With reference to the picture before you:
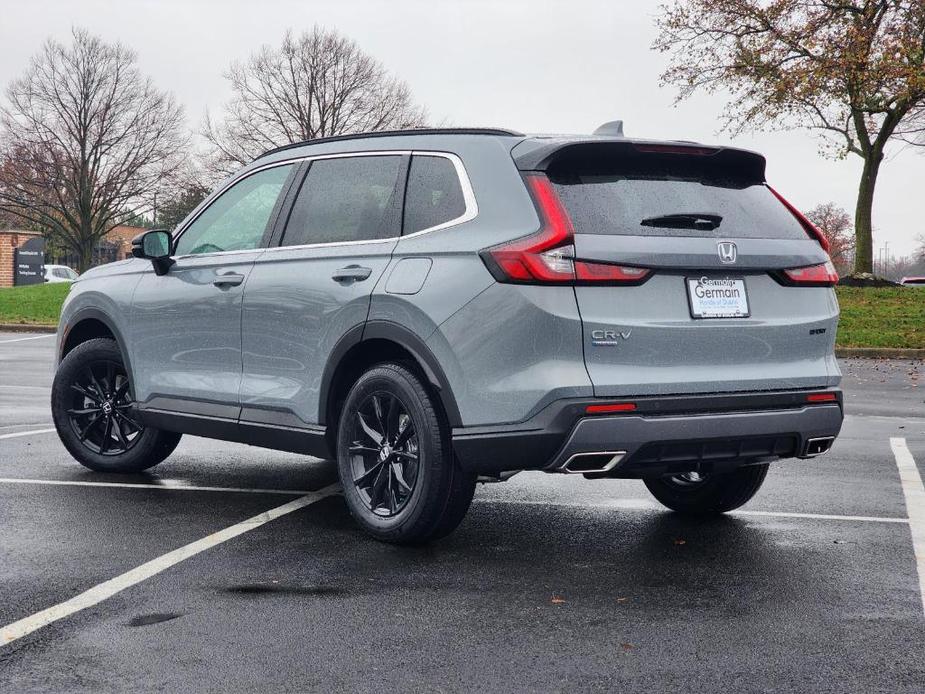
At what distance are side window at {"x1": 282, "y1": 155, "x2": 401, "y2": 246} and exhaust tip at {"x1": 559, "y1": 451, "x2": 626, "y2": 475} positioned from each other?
145 cm

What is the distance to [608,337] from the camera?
16.3 ft

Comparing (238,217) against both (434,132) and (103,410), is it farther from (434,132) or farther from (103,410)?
(103,410)

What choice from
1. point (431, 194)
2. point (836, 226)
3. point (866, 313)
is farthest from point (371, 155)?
point (836, 226)

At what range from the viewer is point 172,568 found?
5219mm

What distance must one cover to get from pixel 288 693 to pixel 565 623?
1.18m

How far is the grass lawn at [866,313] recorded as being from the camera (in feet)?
72.6

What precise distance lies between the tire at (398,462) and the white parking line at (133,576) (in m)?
0.66

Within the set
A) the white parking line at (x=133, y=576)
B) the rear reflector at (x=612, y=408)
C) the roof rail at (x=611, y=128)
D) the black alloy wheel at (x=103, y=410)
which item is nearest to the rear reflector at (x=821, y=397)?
the rear reflector at (x=612, y=408)

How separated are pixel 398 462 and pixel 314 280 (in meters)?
1.00

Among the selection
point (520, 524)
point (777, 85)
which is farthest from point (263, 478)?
point (777, 85)

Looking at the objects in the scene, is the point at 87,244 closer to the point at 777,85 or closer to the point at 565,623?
the point at 777,85

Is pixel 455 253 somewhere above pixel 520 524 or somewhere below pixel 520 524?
above

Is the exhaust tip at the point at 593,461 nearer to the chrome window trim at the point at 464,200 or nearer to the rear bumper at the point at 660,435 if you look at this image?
the rear bumper at the point at 660,435

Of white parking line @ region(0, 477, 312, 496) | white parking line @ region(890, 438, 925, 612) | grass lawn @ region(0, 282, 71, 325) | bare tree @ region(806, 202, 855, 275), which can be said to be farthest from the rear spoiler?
bare tree @ region(806, 202, 855, 275)
